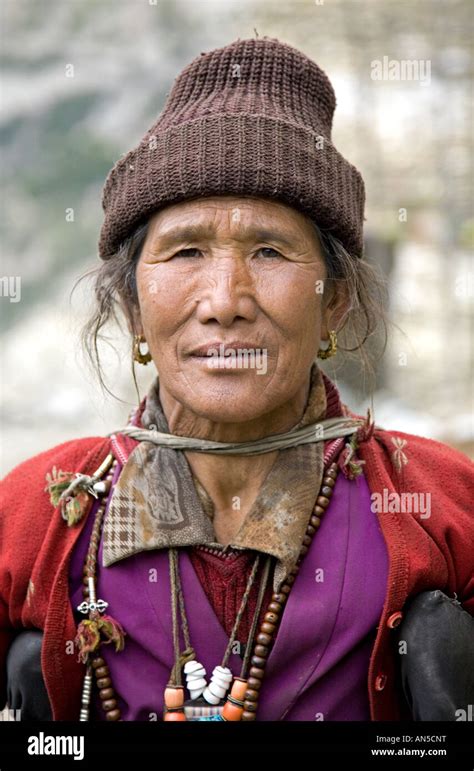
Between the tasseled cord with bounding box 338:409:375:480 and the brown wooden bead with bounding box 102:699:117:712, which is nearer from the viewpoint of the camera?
the brown wooden bead with bounding box 102:699:117:712

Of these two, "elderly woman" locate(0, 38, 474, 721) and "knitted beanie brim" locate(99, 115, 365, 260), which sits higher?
"knitted beanie brim" locate(99, 115, 365, 260)

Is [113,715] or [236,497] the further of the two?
[236,497]

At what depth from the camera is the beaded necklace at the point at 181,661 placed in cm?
222

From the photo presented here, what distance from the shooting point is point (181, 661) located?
88.5 inches

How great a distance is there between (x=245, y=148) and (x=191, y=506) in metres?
0.86

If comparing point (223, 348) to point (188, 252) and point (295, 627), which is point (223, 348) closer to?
point (188, 252)

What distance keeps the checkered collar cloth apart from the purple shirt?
5 cm

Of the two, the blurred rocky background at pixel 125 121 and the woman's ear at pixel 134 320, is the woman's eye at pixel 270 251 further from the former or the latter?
the blurred rocky background at pixel 125 121

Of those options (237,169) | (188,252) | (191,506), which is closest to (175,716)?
(191,506)

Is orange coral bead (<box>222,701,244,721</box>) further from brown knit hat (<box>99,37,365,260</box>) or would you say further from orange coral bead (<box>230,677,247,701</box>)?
brown knit hat (<box>99,37,365,260</box>)

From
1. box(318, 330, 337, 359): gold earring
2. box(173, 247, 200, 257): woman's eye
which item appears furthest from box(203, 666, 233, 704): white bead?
box(173, 247, 200, 257): woman's eye

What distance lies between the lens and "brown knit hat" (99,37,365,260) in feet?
7.30

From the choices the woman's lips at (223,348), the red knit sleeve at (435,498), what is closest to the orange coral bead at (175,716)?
the red knit sleeve at (435,498)

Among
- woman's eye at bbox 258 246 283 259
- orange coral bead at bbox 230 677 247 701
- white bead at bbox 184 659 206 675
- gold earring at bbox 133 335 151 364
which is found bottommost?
orange coral bead at bbox 230 677 247 701
